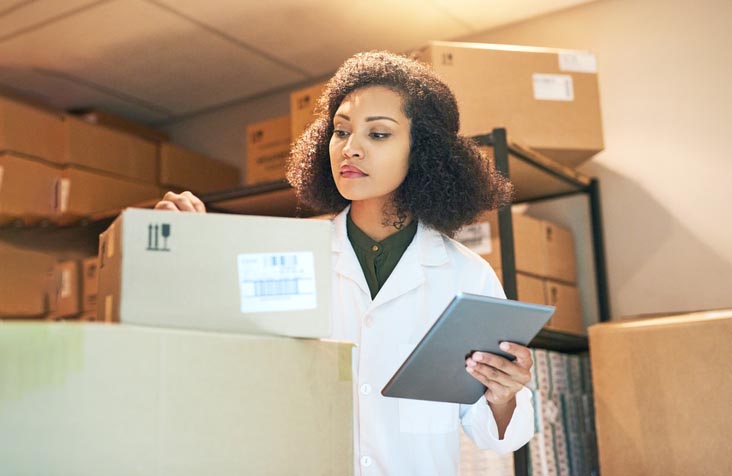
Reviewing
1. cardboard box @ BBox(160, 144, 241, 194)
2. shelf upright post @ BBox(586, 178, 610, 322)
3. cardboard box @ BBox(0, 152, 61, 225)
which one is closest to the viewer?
shelf upright post @ BBox(586, 178, 610, 322)

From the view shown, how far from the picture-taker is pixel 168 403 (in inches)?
32.0

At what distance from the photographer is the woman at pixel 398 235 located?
4.76ft

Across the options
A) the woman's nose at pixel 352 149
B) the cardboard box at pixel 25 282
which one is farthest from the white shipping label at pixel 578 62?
the cardboard box at pixel 25 282

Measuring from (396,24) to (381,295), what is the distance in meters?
1.63

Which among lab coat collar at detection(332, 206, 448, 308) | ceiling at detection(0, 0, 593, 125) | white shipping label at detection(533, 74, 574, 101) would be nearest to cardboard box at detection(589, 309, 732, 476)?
lab coat collar at detection(332, 206, 448, 308)

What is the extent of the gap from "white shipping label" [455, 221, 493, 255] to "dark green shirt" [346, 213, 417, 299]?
0.62m

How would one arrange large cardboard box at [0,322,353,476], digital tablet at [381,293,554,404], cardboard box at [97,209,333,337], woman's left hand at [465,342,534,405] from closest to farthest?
1. large cardboard box at [0,322,353,476]
2. cardboard box at [97,209,333,337]
3. digital tablet at [381,293,554,404]
4. woman's left hand at [465,342,534,405]

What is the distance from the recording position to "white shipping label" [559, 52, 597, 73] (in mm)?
2420

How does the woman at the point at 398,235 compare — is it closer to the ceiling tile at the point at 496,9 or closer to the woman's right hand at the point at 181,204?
the woman's right hand at the point at 181,204

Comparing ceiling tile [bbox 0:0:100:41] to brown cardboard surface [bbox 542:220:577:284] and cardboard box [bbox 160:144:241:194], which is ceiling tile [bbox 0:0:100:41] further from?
brown cardboard surface [bbox 542:220:577:284]

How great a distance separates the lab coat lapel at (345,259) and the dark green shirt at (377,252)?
0.06 ft

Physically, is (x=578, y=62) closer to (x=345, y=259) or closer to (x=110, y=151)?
(x=345, y=259)

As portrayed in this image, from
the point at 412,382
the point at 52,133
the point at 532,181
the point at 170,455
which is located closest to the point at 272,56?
the point at 52,133

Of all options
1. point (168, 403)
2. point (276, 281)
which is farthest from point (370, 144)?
point (168, 403)
